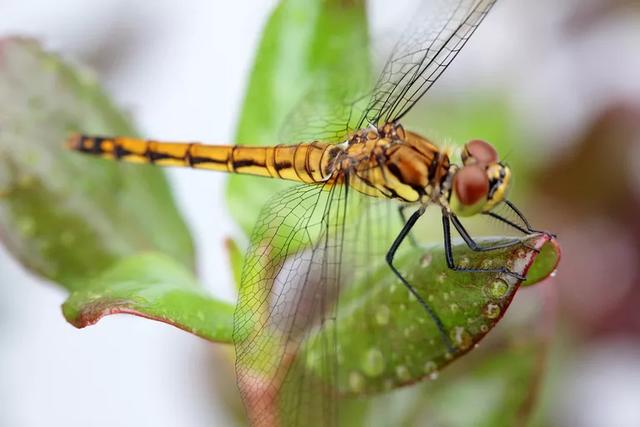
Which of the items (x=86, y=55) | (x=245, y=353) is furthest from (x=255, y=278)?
(x=86, y=55)

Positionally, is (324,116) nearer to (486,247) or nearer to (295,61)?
(295,61)

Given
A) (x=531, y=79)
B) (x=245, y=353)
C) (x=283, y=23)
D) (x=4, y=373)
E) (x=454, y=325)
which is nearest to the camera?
(x=454, y=325)

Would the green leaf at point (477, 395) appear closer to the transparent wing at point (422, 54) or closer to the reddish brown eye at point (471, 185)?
the reddish brown eye at point (471, 185)

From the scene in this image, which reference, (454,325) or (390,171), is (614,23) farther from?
(454,325)

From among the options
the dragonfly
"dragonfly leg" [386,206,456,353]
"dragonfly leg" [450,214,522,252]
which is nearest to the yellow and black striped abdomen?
the dragonfly

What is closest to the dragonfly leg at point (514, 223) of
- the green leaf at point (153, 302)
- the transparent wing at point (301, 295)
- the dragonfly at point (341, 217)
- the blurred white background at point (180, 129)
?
the dragonfly at point (341, 217)
